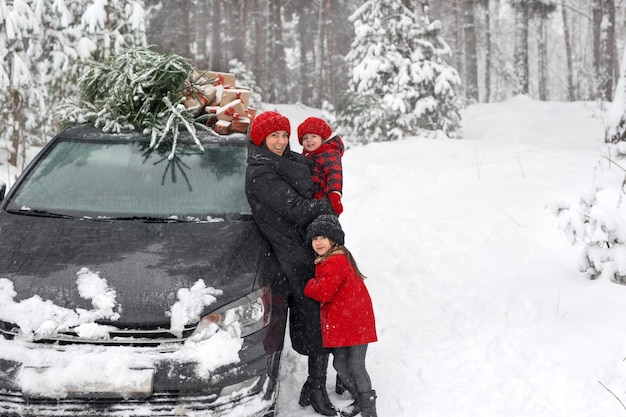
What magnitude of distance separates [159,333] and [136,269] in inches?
17.1

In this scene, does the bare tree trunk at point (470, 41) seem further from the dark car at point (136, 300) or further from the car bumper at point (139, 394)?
the car bumper at point (139, 394)

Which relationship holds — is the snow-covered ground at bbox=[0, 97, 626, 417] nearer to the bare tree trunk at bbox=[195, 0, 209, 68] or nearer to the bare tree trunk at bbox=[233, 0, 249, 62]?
the bare tree trunk at bbox=[233, 0, 249, 62]

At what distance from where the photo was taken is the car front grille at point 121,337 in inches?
106

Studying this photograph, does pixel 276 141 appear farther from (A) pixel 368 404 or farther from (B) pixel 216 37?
(B) pixel 216 37

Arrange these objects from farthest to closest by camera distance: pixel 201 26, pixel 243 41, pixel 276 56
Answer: pixel 201 26 → pixel 276 56 → pixel 243 41

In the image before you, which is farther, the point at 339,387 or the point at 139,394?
the point at 339,387

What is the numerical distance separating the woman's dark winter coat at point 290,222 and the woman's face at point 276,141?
0.18 feet

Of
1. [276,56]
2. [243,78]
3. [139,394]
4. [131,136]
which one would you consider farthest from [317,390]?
[276,56]

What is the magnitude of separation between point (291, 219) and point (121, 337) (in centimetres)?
129

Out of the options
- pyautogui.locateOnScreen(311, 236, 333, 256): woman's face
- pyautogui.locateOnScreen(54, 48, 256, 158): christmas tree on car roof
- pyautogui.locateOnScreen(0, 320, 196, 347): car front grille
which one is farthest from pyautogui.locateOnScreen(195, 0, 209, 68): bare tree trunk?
pyautogui.locateOnScreen(0, 320, 196, 347): car front grille

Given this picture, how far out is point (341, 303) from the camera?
11.2ft

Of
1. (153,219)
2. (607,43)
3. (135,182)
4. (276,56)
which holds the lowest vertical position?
(153,219)

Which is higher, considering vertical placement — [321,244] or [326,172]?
[326,172]

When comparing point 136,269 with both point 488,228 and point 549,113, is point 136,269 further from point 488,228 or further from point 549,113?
point 549,113
